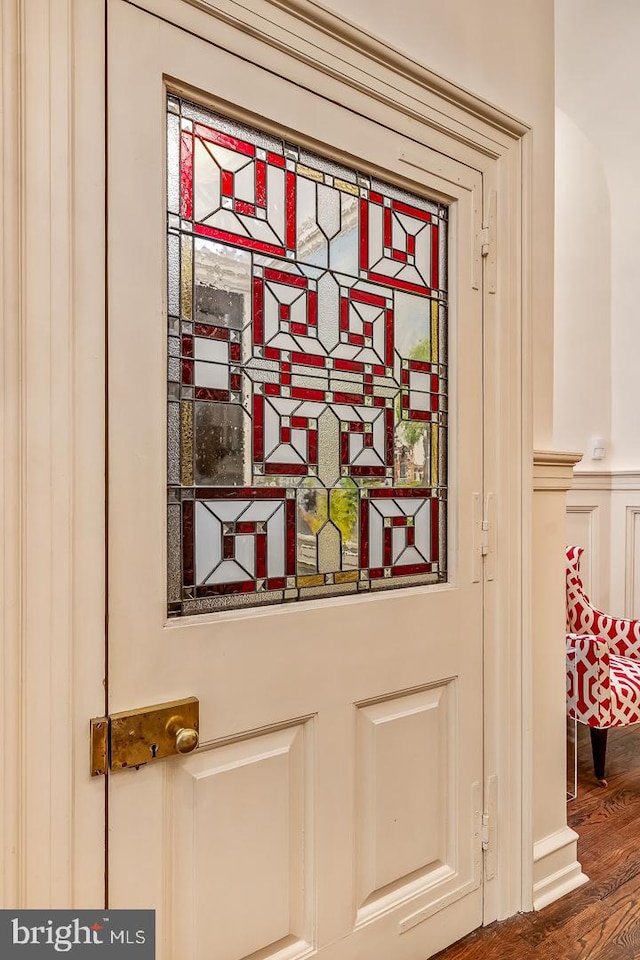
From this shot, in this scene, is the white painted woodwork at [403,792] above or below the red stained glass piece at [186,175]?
below

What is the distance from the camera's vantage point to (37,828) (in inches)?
39.6

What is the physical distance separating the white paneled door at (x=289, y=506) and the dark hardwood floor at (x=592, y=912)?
11 centimetres

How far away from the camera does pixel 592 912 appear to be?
5.68 ft

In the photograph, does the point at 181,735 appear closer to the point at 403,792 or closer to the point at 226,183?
the point at 403,792

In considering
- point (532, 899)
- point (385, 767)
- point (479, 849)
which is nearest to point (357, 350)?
point (385, 767)

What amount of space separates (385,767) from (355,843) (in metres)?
0.17

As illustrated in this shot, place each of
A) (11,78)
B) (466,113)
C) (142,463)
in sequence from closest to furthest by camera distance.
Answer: (11,78), (142,463), (466,113)

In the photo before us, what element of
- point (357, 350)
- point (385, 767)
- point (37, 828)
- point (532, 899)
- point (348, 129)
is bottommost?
point (532, 899)

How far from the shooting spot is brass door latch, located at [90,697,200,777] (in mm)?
1062

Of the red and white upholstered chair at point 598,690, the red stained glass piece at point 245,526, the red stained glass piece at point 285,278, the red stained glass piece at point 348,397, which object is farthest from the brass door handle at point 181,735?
the red and white upholstered chair at point 598,690

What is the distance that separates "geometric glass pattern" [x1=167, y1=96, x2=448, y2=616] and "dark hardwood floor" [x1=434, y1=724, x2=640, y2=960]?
0.93 metres

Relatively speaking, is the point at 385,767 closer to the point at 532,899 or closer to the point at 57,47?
the point at 532,899

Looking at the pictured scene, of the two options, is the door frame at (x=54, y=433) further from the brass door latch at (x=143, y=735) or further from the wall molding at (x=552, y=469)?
the wall molding at (x=552, y=469)

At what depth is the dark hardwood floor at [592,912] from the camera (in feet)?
5.16
